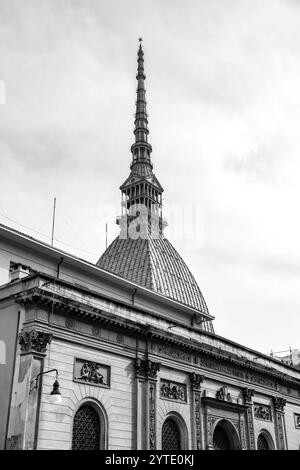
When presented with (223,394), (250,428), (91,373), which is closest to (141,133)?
(223,394)

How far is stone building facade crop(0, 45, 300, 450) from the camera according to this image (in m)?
26.1

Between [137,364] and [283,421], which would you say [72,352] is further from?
[283,421]

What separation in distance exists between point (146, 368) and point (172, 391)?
2.69 m

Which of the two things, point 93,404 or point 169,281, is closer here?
point 93,404

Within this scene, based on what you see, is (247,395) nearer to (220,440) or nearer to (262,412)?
(262,412)

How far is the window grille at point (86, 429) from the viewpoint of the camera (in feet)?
89.8

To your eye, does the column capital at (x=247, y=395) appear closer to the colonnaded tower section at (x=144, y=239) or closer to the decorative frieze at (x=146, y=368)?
the decorative frieze at (x=146, y=368)

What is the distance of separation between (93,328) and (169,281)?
53.0 meters

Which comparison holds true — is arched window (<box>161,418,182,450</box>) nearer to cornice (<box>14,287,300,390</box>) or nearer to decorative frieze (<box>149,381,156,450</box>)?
decorative frieze (<box>149,381,156,450</box>)

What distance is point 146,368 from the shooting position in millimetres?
31469

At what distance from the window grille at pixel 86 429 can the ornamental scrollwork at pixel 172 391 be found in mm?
5064

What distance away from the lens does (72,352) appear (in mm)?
28094
